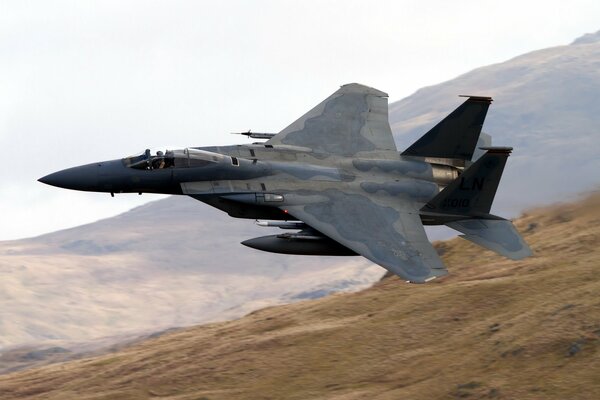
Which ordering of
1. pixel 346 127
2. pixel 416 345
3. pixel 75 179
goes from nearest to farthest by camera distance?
pixel 75 179 < pixel 346 127 < pixel 416 345

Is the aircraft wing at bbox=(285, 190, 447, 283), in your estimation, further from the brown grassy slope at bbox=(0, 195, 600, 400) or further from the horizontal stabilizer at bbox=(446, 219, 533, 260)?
the brown grassy slope at bbox=(0, 195, 600, 400)

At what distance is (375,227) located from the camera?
3503 centimetres

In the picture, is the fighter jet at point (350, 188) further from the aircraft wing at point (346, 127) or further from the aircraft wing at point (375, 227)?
the aircraft wing at point (346, 127)

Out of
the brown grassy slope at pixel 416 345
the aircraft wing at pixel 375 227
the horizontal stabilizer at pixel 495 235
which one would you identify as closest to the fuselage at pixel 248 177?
the aircraft wing at pixel 375 227

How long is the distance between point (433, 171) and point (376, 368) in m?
14.8

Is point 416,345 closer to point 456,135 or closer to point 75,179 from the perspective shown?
point 456,135

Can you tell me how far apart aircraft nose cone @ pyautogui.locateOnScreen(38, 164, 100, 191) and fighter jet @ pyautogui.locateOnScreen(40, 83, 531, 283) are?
33 mm

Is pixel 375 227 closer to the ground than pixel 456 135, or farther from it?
closer to the ground

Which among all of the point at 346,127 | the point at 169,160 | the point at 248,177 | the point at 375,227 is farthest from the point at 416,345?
the point at 169,160

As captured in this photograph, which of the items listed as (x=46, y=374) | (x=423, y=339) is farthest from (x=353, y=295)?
(x=46, y=374)

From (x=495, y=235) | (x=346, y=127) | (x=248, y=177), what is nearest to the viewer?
(x=248, y=177)

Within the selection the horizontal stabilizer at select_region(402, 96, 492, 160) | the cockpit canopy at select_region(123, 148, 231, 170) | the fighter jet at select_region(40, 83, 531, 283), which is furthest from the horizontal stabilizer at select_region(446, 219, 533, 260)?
the cockpit canopy at select_region(123, 148, 231, 170)

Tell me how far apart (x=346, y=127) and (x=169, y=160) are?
26.9ft

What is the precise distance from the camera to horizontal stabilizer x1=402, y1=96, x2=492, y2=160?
3762 cm
